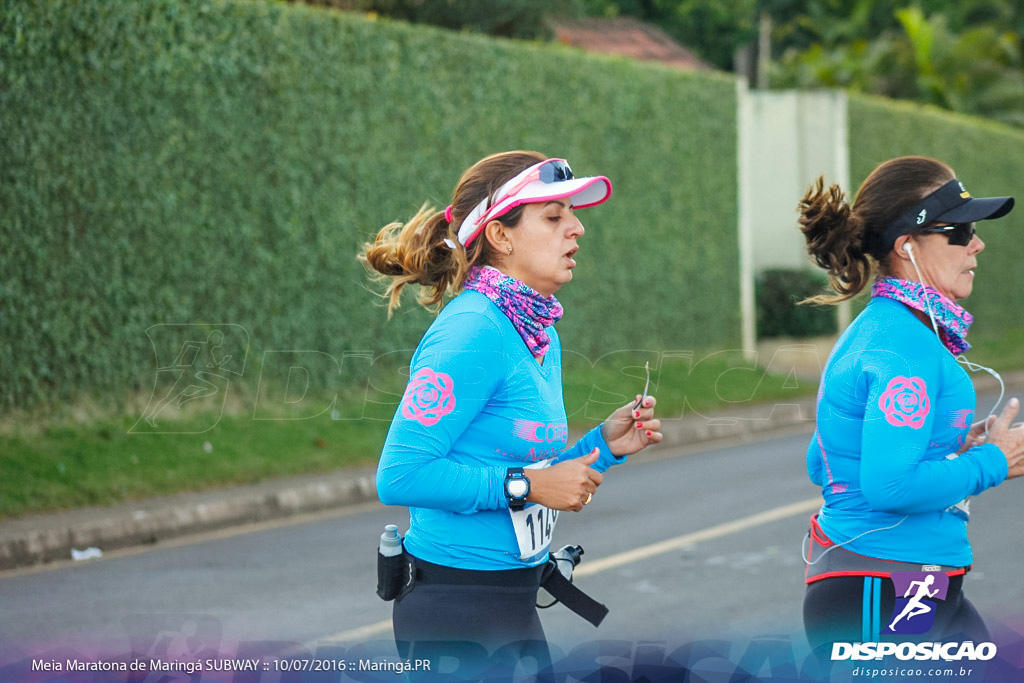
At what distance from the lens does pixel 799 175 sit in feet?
68.9

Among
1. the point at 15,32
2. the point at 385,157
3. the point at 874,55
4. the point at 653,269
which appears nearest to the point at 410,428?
the point at 15,32

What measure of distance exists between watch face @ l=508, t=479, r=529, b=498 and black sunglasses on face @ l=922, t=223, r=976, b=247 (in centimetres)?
130

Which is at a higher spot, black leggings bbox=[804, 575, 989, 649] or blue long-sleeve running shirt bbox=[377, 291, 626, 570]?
blue long-sleeve running shirt bbox=[377, 291, 626, 570]

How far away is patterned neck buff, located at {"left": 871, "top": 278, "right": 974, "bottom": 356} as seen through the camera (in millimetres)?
3215

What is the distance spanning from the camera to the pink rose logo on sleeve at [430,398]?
279 cm

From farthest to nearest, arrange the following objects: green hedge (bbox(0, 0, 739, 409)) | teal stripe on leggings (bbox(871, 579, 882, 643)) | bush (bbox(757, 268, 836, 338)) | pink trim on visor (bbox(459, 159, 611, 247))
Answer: bush (bbox(757, 268, 836, 338)), green hedge (bbox(0, 0, 739, 409)), teal stripe on leggings (bbox(871, 579, 882, 643)), pink trim on visor (bbox(459, 159, 611, 247))

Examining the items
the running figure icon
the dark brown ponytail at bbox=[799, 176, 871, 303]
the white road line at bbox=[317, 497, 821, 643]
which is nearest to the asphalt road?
the white road line at bbox=[317, 497, 821, 643]

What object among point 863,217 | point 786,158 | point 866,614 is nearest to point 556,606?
point 866,614

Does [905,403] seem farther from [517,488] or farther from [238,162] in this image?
[238,162]

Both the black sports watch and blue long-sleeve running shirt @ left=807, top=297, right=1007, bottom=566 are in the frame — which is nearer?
the black sports watch

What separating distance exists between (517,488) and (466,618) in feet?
1.13

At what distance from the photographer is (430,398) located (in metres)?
2.79

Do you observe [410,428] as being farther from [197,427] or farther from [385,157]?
[385,157]

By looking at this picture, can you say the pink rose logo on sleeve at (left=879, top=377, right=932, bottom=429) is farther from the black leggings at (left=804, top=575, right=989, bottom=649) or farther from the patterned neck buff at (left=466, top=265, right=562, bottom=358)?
the patterned neck buff at (left=466, top=265, right=562, bottom=358)
